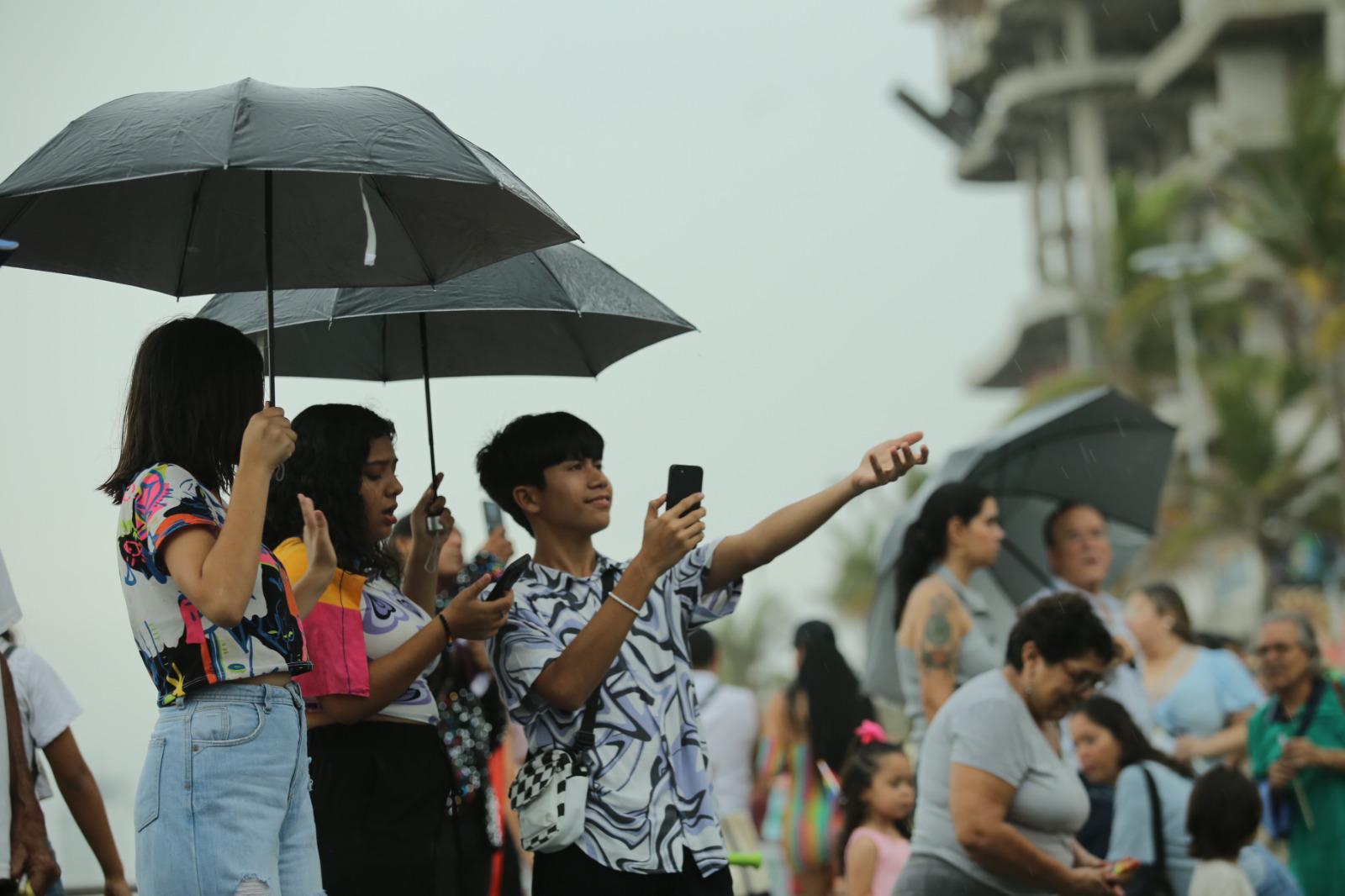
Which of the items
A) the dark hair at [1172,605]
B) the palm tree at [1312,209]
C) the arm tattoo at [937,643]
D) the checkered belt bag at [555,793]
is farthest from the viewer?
the palm tree at [1312,209]

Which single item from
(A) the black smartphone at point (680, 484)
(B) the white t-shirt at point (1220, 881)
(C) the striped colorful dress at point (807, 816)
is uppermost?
(A) the black smartphone at point (680, 484)

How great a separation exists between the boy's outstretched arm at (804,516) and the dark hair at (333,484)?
2.95ft

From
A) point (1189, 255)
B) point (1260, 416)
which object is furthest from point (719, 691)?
point (1260, 416)

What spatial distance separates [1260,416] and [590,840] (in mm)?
32578

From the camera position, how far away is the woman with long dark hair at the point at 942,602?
669 centimetres

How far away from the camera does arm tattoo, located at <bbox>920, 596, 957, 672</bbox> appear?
668cm

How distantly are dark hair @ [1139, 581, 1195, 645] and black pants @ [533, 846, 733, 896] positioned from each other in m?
5.12

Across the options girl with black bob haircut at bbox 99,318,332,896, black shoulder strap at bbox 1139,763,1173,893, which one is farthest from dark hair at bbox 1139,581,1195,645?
girl with black bob haircut at bbox 99,318,332,896

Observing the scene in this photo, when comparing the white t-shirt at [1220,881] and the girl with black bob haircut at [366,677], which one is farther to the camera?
the white t-shirt at [1220,881]

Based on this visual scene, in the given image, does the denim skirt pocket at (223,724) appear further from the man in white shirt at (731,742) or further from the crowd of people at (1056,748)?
the man in white shirt at (731,742)

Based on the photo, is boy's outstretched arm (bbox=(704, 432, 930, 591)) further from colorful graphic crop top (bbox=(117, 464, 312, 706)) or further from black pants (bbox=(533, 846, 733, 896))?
colorful graphic crop top (bbox=(117, 464, 312, 706))

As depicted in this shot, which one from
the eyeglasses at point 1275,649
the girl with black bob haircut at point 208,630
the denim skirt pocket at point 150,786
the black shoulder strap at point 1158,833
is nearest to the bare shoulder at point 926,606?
the black shoulder strap at point 1158,833

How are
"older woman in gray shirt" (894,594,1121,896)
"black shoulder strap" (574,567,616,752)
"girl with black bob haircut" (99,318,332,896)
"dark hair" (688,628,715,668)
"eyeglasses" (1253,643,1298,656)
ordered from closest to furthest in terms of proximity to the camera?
"girl with black bob haircut" (99,318,332,896)
"black shoulder strap" (574,567,616,752)
"older woman in gray shirt" (894,594,1121,896)
"eyeglasses" (1253,643,1298,656)
"dark hair" (688,628,715,668)

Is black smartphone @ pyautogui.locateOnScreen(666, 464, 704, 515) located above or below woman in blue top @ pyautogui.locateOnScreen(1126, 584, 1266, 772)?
above
